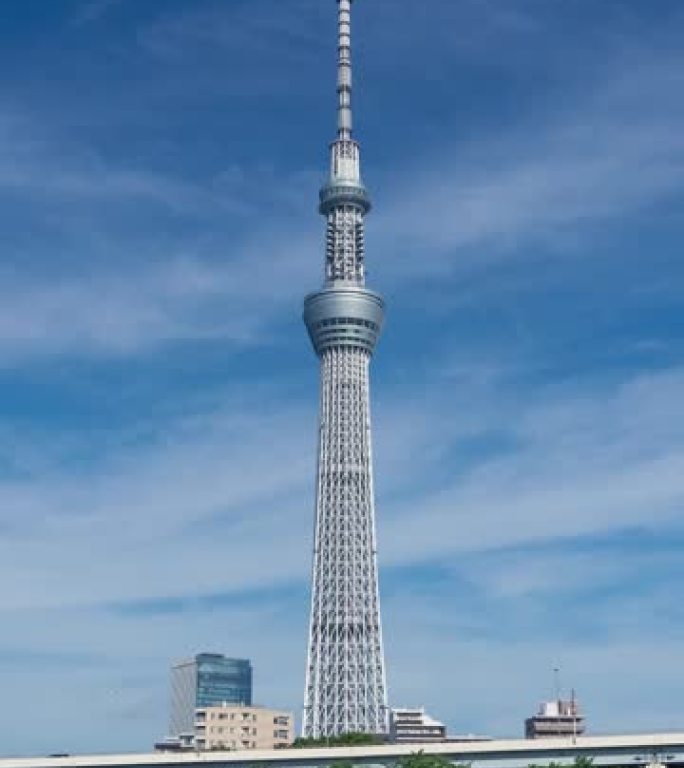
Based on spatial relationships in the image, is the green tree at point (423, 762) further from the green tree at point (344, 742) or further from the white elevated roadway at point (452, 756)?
the green tree at point (344, 742)

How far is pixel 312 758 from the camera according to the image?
159 meters

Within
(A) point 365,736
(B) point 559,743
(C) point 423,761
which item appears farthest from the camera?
(A) point 365,736

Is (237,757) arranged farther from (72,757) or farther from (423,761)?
(423,761)

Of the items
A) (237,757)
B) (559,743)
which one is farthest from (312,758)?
(559,743)

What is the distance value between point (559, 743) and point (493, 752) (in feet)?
25.6

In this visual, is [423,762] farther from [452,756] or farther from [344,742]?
[344,742]

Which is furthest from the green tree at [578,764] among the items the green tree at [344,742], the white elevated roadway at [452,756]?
the green tree at [344,742]

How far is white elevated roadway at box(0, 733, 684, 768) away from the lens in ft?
516

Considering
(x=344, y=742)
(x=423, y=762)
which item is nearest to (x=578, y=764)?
(x=423, y=762)

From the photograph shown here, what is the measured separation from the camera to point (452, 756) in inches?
6142

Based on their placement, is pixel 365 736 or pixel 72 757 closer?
pixel 72 757

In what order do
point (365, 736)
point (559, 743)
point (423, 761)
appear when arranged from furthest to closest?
point (365, 736)
point (559, 743)
point (423, 761)

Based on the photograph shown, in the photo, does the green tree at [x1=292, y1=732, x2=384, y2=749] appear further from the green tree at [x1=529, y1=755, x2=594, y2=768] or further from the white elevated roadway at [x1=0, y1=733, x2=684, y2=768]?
the green tree at [x1=529, y1=755, x2=594, y2=768]

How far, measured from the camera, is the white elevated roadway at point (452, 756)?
157 metres
